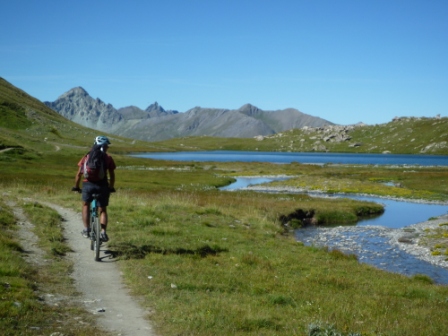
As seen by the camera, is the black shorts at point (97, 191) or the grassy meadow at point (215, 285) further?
the black shorts at point (97, 191)

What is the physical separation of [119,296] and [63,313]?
1885 mm

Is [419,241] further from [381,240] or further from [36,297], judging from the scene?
[36,297]

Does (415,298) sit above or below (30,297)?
below

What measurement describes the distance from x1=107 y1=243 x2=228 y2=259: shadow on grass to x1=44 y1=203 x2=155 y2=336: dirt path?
42 centimetres

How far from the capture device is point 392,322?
10.8 metres

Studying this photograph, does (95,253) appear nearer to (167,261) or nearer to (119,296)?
(167,261)

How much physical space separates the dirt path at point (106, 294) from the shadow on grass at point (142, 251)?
0.42m

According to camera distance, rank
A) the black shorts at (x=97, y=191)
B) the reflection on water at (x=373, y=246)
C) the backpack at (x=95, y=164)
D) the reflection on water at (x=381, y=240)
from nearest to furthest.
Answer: the backpack at (x=95, y=164)
the black shorts at (x=97, y=191)
the reflection on water at (x=373, y=246)
the reflection on water at (x=381, y=240)

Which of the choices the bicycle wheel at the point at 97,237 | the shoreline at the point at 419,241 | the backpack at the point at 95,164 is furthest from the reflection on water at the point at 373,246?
the backpack at the point at 95,164

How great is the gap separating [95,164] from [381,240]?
964 inches

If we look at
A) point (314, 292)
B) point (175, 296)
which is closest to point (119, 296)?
point (175, 296)

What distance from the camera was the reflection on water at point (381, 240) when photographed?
25.0m

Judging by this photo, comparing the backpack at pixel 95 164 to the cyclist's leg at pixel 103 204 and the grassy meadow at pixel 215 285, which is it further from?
the grassy meadow at pixel 215 285

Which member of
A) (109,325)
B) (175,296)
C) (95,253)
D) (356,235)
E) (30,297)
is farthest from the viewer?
(356,235)
